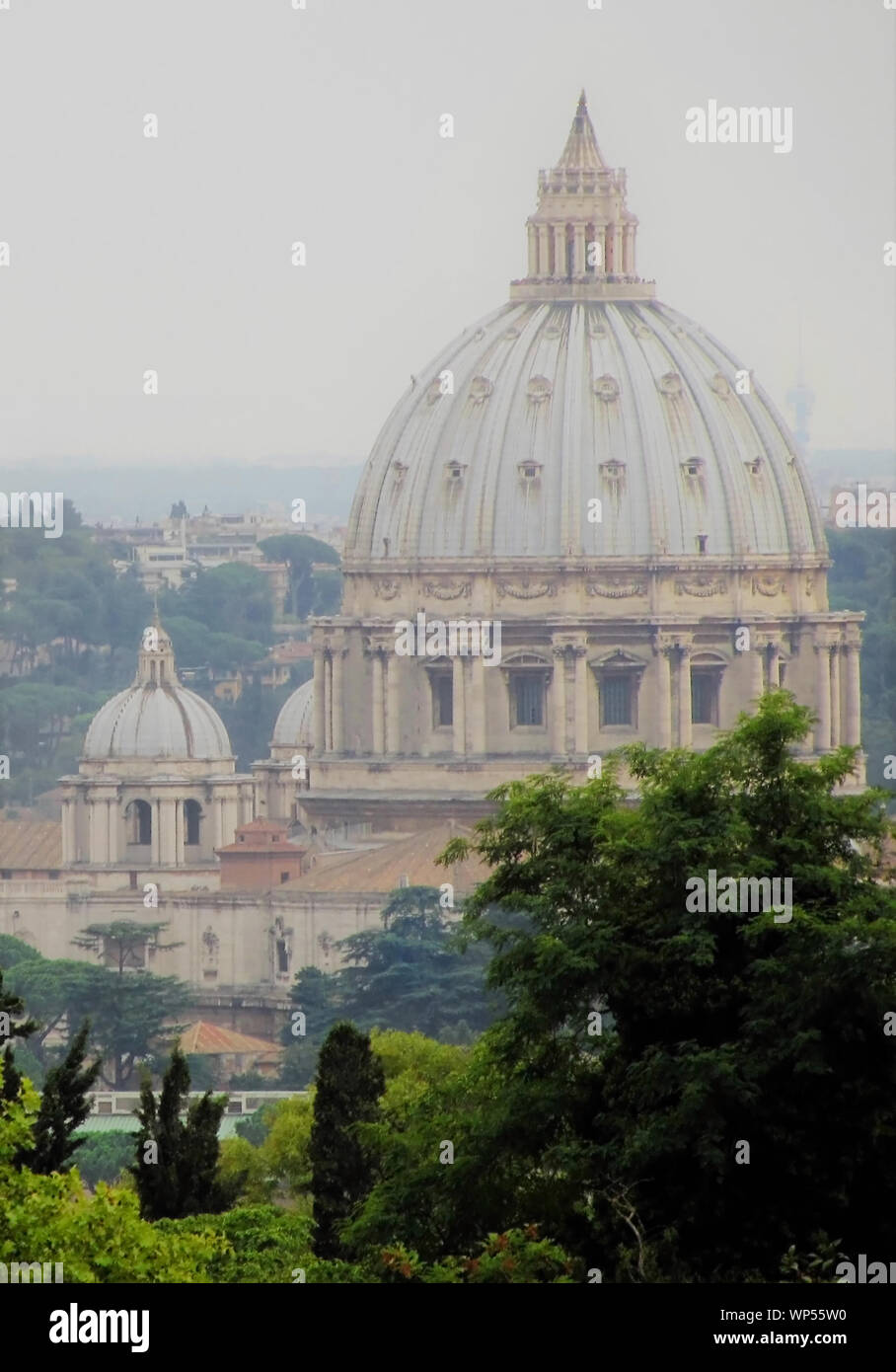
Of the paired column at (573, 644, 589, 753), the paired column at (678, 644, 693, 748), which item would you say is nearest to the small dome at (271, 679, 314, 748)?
the paired column at (573, 644, 589, 753)

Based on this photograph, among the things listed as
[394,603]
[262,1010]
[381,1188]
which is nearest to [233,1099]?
[262,1010]

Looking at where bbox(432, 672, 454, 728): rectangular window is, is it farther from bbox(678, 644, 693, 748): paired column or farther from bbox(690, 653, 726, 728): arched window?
bbox(690, 653, 726, 728): arched window

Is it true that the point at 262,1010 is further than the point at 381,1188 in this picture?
Yes

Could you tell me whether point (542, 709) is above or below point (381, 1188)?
above

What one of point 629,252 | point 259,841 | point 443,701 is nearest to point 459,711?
point 443,701
